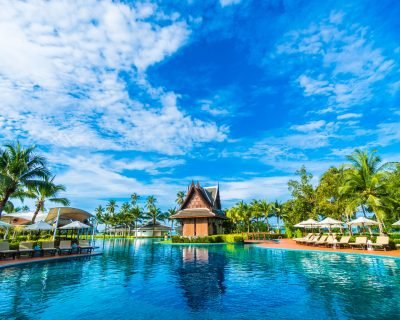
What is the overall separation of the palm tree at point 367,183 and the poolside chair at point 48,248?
25.6 m

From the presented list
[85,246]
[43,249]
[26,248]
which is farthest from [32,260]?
[85,246]

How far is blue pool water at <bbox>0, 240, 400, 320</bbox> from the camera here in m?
6.70

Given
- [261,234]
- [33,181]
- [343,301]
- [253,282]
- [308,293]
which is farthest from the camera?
[261,234]

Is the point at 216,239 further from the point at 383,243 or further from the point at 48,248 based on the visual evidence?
the point at 48,248

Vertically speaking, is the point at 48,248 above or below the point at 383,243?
above

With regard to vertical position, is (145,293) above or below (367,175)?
below

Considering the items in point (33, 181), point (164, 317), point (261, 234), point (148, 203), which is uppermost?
point (148, 203)

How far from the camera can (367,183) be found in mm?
23594

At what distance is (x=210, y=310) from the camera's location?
6.98m

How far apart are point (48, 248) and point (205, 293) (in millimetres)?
14554

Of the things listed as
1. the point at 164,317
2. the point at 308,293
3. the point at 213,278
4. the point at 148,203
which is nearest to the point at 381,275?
the point at 308,293

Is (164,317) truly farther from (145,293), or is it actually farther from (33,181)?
(33,181)

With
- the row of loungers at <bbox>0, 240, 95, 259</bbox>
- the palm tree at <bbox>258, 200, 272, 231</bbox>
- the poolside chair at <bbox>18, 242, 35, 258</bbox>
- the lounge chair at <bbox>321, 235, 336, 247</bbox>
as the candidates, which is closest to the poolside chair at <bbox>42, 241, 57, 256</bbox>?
the row of loungers at <bbox>0, 240, 95, 259</bbox>

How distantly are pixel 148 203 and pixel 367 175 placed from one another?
58630mm
